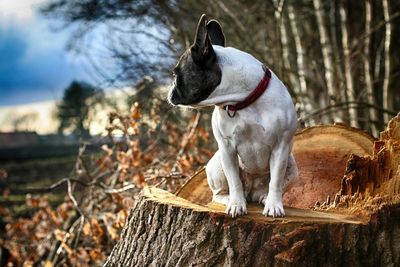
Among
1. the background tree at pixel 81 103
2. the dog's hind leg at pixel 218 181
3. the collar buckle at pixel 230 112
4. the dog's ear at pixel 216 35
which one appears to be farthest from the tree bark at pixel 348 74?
the collar buckle at pixel 230 112

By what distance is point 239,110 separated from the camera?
299cm

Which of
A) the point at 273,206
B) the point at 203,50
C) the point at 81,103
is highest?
the point at 81,103

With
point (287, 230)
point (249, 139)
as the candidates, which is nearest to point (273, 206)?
point (287, 230)

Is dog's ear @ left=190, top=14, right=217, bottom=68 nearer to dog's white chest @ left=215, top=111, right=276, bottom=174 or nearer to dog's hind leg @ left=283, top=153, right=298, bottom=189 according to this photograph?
dog's white chest @ left=215, top=111, right=276, bottom=174

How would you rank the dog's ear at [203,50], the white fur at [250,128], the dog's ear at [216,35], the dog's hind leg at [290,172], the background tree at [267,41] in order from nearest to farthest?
A: 1. the dog's ear at [203,50]
2. the white fur at [250,128]
3. the dog's ear at [216,35]
4. the dog's hind leg at [290,172]
5. the background tree at [267,41]

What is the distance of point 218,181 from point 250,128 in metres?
0.51

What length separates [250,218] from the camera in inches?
116

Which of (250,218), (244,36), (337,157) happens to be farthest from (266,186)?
(244,36)

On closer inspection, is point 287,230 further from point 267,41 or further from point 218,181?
point 267,41

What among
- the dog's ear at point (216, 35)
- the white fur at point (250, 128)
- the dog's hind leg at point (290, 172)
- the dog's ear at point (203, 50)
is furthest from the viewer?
the dog's hind leg at point (290, 172)

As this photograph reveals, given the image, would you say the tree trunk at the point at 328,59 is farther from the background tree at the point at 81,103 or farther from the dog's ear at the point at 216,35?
the dog's ear at the point at 216,35

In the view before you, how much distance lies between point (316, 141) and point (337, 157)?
0.67 ft

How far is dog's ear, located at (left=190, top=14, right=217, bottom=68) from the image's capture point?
2.81 meters

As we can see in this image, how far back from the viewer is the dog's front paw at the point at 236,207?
2965 mm
